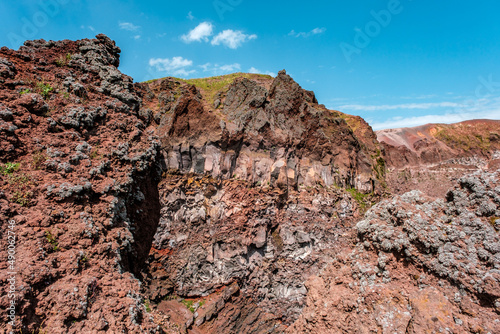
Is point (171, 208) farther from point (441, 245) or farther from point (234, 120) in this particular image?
point (441, 245)

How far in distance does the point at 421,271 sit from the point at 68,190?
882 cm

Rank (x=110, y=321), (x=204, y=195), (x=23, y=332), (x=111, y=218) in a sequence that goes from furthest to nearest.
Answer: (x=204, y=195)
(x=111, y=218)
(x=110, y=321)
(x=23, y=332)

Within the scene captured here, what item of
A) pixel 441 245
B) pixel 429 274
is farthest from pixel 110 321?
pixel 441 245

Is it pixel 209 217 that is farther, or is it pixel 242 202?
pixel 242 202

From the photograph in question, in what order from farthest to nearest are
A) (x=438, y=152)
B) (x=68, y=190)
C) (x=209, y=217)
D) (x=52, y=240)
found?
(x=438, y=152)
(x=209, y=217)
(x=68, y=190)
(x=52, y=240)

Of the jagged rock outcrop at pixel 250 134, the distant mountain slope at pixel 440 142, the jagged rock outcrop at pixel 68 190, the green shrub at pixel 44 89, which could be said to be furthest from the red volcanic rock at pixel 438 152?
the green shrub at pixel 44 89

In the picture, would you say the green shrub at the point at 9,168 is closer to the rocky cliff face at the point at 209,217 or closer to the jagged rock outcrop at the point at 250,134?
the rocky cliff face at the point at 209,217

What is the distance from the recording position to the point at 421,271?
5.56 meters

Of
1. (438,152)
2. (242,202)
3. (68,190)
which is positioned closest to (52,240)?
(68,190)

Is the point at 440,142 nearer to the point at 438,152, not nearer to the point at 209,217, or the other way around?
the point at 438,152

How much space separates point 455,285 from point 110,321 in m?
7.25

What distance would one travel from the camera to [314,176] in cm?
1842

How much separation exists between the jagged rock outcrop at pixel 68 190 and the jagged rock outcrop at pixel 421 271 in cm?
479

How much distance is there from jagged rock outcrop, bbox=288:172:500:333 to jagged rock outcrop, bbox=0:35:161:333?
4.79 m
